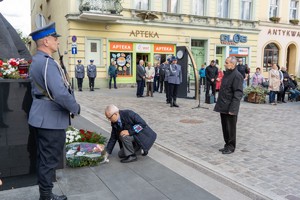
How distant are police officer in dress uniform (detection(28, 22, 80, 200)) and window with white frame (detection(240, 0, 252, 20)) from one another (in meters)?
25.0

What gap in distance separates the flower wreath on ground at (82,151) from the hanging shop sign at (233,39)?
21.3 meters

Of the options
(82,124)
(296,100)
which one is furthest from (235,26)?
(82,124)

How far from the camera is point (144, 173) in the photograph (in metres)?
4.84

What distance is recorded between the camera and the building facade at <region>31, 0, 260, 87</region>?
20.2 meters

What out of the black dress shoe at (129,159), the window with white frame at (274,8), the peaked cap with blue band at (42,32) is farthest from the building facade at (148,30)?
the peaked cap with blue band at (42,32)

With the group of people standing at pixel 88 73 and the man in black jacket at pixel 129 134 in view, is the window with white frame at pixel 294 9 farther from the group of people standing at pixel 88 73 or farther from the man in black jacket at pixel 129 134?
the man in black jacket at pixel 129 134

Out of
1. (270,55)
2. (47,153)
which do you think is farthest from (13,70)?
(270,55)

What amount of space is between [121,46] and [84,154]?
17163mm

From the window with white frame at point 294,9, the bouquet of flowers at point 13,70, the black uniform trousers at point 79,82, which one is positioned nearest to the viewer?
the bouquet of flowers at point 13,70

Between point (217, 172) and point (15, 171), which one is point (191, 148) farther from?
point (15, 171)

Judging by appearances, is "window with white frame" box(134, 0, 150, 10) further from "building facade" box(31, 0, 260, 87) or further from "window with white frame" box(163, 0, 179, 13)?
"window with white frame" box(163, 0, 179, 13)

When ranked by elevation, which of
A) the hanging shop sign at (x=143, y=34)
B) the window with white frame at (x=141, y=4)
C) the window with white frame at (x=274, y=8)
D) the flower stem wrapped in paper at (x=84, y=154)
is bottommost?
the flower stem wrapped in paper at (x=84, y=154)

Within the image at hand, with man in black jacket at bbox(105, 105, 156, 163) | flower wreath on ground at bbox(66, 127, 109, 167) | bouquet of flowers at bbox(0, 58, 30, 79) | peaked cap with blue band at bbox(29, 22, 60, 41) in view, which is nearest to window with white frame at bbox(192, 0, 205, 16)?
man in black jacket at bbox(105, 105, 156, 163)

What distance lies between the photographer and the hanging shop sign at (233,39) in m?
25.1
